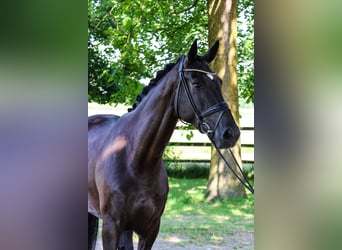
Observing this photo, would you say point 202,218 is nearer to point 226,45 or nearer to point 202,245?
point 202,245

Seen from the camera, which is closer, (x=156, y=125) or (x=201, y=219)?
(x=156, y=125)

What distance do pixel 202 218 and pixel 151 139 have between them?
2341 mm

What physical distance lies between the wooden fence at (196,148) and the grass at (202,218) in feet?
2.35

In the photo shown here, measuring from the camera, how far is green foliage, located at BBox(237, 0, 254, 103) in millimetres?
4734

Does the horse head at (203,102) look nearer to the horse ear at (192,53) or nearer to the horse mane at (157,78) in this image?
the horse ear at (192,53)

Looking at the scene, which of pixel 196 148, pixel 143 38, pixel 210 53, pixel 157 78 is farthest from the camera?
pixel 196 148

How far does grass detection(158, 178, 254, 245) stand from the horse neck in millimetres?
1733

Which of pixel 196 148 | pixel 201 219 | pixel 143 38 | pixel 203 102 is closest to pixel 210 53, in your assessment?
pixel 203 102

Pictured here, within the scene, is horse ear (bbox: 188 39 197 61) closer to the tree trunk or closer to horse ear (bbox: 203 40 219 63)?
horse ear (bbox: 203 40 219 63)

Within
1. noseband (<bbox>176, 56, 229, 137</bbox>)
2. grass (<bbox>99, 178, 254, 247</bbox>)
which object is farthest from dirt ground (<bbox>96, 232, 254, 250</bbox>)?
noseband (<bbox>176, 56, 229, 137</bbox>)

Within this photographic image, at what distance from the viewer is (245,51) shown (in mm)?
4934

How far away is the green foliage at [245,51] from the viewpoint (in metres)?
4.73
